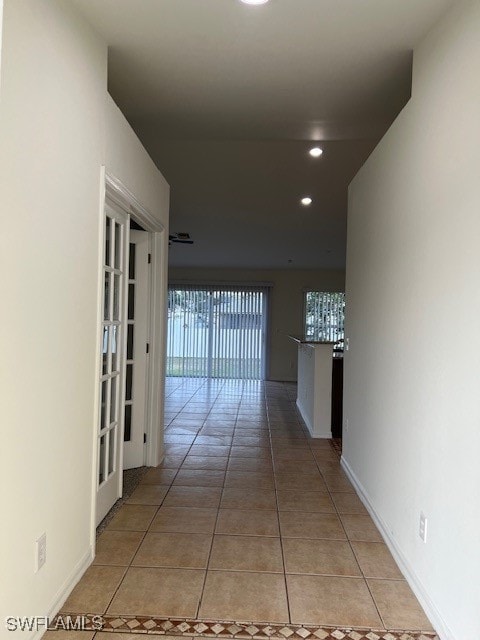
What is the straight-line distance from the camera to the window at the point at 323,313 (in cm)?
1157

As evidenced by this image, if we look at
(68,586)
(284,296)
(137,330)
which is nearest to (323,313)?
(284,296)

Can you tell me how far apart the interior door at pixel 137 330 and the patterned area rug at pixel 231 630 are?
78.7 inches

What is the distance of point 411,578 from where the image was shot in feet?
7.58

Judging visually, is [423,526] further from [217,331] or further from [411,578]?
[217,331]

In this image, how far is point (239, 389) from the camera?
9.47 meters

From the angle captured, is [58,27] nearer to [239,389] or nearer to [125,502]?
[125,502]

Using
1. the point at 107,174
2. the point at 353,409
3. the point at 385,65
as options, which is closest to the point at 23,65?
the point at 107,174

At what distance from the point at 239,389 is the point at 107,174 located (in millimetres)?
7210

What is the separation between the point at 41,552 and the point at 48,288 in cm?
105

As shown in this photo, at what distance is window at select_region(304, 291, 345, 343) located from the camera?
1157 centimetres

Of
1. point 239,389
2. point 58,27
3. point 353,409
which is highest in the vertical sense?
point 58,27

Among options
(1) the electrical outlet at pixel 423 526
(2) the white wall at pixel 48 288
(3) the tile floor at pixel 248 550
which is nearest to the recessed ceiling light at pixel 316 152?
(2) the white wall at pixel 48 288

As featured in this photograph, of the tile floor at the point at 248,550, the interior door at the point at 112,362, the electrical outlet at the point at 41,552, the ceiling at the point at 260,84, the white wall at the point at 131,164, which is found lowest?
the tile floor at the point at 248,550

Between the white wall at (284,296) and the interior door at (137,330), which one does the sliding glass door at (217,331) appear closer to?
the white wall at (284,296)
